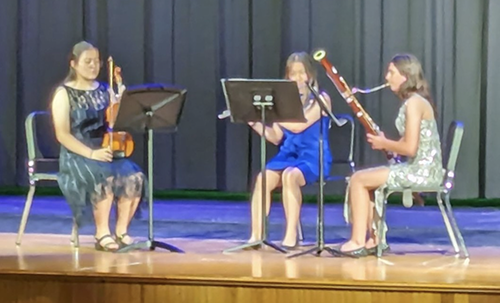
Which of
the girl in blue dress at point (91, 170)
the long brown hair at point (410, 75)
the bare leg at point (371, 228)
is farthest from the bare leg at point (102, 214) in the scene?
the long brown hair at point (410, 75)

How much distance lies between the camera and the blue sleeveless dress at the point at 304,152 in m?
4.36

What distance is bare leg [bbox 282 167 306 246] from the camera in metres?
4.25

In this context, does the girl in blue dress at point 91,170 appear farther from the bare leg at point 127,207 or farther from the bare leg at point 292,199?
the bare leg at point 292,199

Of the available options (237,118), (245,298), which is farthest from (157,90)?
(245,298)

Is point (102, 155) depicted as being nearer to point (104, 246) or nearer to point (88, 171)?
point (88, 171)

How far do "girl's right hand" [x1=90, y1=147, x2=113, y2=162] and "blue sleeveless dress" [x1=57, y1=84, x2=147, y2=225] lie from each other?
11 centimetres

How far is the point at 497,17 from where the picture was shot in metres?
6.36

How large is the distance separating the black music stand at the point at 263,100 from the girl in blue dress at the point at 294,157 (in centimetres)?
23

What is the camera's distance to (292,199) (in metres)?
4.25

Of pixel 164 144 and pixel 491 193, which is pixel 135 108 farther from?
pixel 491 193

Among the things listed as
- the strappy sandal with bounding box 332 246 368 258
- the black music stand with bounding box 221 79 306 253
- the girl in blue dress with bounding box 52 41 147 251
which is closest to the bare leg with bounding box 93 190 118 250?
the girl in blue dress with bounding box 52 41 147 251

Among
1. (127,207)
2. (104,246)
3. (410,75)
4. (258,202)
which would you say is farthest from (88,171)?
(410,75)

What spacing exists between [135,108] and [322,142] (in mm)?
899

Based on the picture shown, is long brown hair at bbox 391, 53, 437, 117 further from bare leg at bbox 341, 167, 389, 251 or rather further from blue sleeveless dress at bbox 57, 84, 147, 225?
blue sleeveless dress at bbox 57, 84, 147, 225
